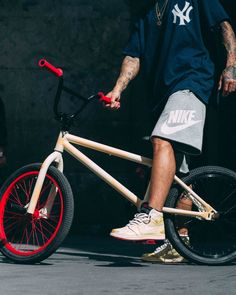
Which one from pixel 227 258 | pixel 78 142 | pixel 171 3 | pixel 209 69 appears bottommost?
pixel 227 258

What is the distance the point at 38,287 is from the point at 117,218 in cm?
390

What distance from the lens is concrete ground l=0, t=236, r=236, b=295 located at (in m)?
6.15

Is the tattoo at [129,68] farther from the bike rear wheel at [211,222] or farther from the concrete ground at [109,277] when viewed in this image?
the concrete ground at [109,277]

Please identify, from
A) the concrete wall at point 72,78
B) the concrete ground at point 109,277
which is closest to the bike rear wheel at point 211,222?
the concrete ground at point 109,277

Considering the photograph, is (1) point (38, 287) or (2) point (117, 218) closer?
(1) point (38, 287)

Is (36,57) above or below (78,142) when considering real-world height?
above

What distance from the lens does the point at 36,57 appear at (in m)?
10.0

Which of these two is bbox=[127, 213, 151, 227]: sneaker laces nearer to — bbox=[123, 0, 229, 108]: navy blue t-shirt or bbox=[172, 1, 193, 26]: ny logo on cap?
bbox=[123, 0, 229, 108]: navy blue t-shirt

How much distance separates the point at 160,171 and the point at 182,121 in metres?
0.36

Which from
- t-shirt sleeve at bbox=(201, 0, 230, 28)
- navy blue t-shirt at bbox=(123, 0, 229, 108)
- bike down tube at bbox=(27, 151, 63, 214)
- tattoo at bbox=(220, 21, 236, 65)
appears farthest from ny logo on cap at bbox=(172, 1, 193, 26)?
bike down tube at bbox=(27, 151, 63, 214)

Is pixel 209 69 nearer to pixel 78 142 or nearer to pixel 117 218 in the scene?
pixel 78 142

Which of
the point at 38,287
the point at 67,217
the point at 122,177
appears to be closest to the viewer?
the point at 38,287

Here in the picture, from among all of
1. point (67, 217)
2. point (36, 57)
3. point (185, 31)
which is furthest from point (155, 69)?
point (36, 57)

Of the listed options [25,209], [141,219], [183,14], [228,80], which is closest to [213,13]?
[183,14]
